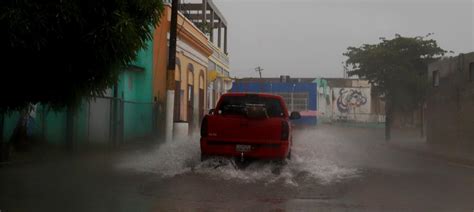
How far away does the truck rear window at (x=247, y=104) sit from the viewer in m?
13.4

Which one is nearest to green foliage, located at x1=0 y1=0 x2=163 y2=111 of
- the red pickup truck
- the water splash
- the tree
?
→ the water splash

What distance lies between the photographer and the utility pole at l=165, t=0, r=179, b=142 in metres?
17.0

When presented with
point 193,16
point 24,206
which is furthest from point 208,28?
point 24,206

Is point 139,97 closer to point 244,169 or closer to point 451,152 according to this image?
point 244,169

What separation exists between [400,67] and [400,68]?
0.13 meters

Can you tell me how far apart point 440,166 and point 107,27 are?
1241cm

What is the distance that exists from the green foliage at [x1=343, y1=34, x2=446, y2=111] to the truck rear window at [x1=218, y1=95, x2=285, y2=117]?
3056 cm

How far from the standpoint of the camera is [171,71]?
17.2 m

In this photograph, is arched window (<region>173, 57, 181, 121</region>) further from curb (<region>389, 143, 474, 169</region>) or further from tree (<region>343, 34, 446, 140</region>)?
tree (<region>343, 34, 446, 140</region>)

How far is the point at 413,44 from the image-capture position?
4450 centimetres

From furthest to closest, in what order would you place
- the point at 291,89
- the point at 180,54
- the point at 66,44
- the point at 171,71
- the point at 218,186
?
the point at 291,89 → the point at 180,54 → the point at 171,71 → the point at 218,186 → the point at 66,44

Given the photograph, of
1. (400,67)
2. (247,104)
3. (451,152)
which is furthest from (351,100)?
(247,104)

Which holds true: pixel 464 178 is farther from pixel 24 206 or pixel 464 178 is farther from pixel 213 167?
pixel 24 206

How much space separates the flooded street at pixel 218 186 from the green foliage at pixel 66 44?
1.78 m
